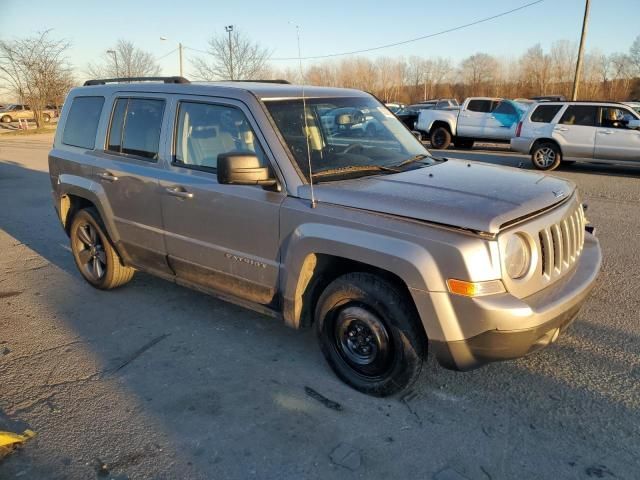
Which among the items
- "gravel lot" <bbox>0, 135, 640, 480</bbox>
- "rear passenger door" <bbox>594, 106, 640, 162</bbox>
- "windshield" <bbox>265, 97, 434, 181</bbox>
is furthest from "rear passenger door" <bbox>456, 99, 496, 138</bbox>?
"windshield" <bbox>265, 97, 434, 181</bbox>

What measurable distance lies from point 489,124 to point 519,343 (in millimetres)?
16153

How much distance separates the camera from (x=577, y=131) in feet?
41.8

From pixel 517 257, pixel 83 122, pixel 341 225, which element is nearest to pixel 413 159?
pixel 341 225

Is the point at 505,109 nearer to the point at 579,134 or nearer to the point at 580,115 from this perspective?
the point at 580,115

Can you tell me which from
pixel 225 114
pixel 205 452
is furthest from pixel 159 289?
pixel 205 452

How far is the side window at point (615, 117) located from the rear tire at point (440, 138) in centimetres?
639

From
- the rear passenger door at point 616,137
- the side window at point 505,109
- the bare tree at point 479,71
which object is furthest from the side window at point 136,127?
the bare tree at point 479,71

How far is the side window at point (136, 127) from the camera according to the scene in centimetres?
414

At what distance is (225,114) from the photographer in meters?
3.69

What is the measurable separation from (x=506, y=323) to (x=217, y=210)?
2.08 m

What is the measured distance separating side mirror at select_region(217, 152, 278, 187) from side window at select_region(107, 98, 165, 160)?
1.19 m

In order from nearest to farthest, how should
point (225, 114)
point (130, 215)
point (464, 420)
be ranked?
point (464, 420) < point (225, 114) < point (130, 215)

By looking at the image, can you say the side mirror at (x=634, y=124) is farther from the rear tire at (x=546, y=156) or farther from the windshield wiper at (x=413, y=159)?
the windshield wiper at (x=413, y=159)

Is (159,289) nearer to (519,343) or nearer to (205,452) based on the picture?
(205,452)
